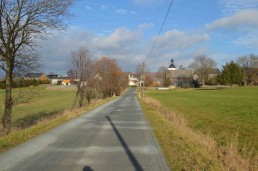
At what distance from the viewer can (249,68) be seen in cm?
12056

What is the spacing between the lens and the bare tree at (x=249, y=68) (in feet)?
392

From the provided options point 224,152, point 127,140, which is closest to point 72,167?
point 127,140

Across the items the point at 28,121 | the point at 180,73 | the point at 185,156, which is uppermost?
the point at 180,73

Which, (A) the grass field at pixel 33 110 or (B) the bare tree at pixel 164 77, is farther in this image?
(B) the bare tree at pixel 164 77

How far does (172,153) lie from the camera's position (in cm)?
868

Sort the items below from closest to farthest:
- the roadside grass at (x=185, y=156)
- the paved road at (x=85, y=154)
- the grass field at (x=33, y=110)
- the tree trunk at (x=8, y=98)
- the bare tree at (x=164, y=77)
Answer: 1. the paved road at (x=85, y=154)
2. the roadside grass at (x=185, y=156)
3. the tree trunk at (x=8, y=98)
4. the grass field at (x=33, y=110)
5. the bare tree at (x=164, y=77)

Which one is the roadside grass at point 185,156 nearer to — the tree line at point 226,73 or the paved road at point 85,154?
the paved road at point 85,154

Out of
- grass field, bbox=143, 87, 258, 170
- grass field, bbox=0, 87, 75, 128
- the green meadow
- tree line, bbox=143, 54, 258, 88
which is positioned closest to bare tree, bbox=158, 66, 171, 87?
tree line, bbox=143, 54, 258, 88

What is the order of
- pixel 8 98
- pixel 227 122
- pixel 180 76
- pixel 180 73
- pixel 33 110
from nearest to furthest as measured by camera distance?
pixel 8 98, pixel 227 122, pixel 33 110, pixel 180 76, pixel 180 73

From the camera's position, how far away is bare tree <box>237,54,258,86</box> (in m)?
119

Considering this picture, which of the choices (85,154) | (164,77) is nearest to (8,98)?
(85,154)

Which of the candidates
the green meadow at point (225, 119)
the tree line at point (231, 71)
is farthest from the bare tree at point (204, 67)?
the green meadow at point (225, 119)

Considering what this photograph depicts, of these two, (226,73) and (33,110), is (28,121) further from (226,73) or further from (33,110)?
(226,73)

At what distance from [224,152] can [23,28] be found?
9547mm
